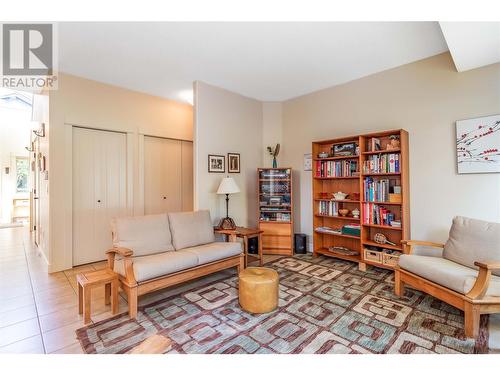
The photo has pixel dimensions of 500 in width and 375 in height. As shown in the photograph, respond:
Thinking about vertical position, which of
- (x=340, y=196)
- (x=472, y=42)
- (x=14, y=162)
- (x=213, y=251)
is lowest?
(x=213, y=251)

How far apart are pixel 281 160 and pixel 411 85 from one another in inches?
89.5

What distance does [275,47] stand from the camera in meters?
2.79

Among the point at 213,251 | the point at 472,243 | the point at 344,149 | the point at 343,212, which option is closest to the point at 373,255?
the point at 343,212

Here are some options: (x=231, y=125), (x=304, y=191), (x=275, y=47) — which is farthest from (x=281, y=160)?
(x=275, y=47)

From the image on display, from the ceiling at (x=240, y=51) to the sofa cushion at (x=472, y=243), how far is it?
1997mm

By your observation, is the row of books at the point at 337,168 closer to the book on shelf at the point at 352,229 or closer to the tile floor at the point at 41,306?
the book on shelf at the point at 352,229

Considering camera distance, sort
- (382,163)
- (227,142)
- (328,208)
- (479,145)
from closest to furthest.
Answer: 1. (479,145)
2. (382,163)
3. (328,208)
4. (227,142)

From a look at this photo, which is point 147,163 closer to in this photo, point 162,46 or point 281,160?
point 162,46

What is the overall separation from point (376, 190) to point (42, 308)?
4.00 m

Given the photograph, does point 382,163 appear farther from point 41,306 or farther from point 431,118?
point 41,306

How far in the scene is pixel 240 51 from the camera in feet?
9.43

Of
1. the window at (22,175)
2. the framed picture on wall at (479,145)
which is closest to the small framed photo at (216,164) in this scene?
the framed picture on wall at (479,145)

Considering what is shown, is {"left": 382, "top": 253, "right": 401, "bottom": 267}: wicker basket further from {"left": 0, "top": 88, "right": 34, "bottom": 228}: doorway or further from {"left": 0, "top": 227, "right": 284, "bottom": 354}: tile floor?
{"left": 0, "top": 88, "right": 34, "bottom": 228}: doorway

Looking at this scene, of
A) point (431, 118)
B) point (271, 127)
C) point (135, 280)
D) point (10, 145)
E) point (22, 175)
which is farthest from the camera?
point (22, 175)
